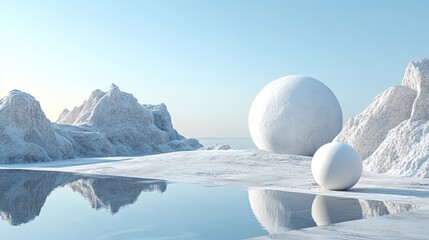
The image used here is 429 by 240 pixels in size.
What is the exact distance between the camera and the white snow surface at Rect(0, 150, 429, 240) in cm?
864

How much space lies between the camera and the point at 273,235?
8.15 meters

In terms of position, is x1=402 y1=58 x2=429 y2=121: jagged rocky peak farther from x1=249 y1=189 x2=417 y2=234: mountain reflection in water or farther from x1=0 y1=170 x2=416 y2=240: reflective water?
x1=0 y1=170 x2=416 y2=240: reflective water

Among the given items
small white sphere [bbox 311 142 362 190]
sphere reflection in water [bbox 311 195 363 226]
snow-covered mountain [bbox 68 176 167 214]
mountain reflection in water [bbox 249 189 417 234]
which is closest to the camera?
mountain reflection in water [bbox 249 189 417 234]

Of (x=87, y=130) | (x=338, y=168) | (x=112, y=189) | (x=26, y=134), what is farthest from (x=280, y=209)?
(x=87, y=130)

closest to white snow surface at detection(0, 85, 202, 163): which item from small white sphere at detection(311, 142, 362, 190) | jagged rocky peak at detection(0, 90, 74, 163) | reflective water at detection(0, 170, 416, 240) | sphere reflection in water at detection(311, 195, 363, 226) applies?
jagged rocky peak at detection(0, 90, 74, 163)

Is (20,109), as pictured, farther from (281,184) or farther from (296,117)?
(281,184)

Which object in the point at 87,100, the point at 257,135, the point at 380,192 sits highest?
the point at 87,100

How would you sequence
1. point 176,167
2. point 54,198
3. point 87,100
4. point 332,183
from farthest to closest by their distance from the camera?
point 87,100 < point 176,167 < point 332,183 < point 54,198

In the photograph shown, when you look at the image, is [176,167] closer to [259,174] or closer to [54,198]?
[259,174]

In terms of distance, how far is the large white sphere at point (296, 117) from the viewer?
1132 inches

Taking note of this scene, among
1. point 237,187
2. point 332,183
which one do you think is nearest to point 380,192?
point 332,183

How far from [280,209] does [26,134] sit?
31453 millimetres

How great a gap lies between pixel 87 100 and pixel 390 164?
155 feet

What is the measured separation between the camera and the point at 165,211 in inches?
448
